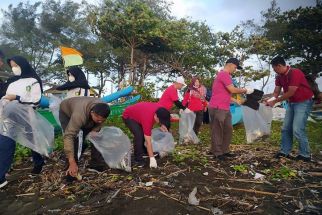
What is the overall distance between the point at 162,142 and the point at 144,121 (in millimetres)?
928

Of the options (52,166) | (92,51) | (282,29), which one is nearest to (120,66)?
(92,51)

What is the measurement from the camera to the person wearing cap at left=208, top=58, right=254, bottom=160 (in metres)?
5.14

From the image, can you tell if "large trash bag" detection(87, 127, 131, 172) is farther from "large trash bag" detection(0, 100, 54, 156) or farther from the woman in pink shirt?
the woman in pink shirt

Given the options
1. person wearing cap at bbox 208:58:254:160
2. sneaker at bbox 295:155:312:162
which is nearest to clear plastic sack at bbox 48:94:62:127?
person wearing cap at bbox 208:58:254:160

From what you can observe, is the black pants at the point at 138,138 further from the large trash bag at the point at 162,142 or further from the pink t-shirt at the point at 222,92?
the pink t-shirt at the point at 222,92

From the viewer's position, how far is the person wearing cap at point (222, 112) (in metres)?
5.14

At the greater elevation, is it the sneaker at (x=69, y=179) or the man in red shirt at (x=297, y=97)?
the man in red shirt at (x=297, y=97)

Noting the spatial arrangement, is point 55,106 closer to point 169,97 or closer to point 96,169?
point 96,169

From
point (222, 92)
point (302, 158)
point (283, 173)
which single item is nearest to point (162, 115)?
point (222, 92)

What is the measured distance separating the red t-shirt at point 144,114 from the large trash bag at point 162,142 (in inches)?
25.8

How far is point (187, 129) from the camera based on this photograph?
6.81m

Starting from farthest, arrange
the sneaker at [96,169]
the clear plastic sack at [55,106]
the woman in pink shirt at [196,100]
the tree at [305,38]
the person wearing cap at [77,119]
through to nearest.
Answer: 1. the tree at [305,38]
2. the woman in pink shirt at [196,100]
3. the clear plastic sack at [55,106]
4. the sneaker at [96,169]
5. the person wearing cap at [77,119]

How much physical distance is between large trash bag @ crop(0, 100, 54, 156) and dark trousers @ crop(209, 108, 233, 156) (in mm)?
2612

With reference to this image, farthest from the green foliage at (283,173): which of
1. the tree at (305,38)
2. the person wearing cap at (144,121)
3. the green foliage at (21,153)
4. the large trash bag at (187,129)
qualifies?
the tree at (305,38)
